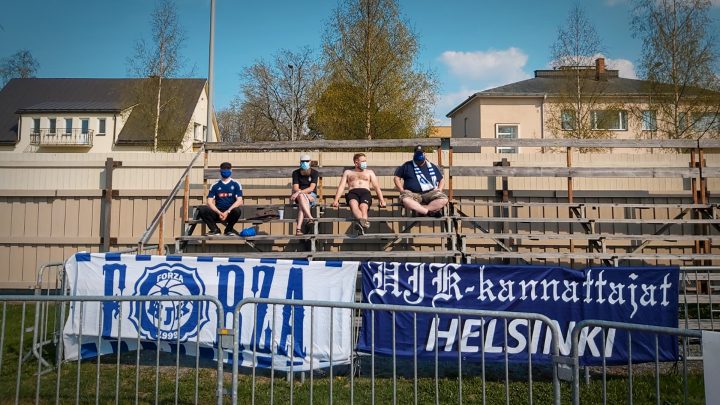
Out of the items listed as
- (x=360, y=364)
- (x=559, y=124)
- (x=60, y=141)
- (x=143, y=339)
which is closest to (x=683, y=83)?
(x=559, y=124)

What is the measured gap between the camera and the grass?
16.8 feet

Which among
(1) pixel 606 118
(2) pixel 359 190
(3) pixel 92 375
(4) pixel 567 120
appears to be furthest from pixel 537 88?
(3) pixel 92 375

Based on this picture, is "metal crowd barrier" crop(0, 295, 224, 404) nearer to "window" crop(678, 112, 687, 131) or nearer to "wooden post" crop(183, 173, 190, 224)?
"wooden post" crop(183, 173, 190, 224)

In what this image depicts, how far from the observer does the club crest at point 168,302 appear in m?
5.98

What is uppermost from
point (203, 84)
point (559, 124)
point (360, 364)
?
point (203, 84)

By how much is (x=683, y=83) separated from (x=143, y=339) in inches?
671

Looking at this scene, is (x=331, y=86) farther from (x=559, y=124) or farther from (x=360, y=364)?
(x=360, y=364)

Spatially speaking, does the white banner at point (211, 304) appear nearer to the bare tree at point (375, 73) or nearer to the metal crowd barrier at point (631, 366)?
the metal crowd barrier at point (631, 366)

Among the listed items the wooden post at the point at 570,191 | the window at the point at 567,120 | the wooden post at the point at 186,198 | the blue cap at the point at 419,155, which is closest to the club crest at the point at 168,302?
the wooden post at the point at 186,198

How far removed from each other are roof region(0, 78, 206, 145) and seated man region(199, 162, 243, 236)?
2658 cm

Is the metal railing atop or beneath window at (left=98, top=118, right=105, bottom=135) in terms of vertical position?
beneath

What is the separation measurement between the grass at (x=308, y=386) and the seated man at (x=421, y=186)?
3.68m

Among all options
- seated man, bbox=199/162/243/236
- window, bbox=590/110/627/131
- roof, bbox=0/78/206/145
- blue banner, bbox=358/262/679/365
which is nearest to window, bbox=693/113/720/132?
window, bbox=590/110/627/131

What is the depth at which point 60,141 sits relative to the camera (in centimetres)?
3669
